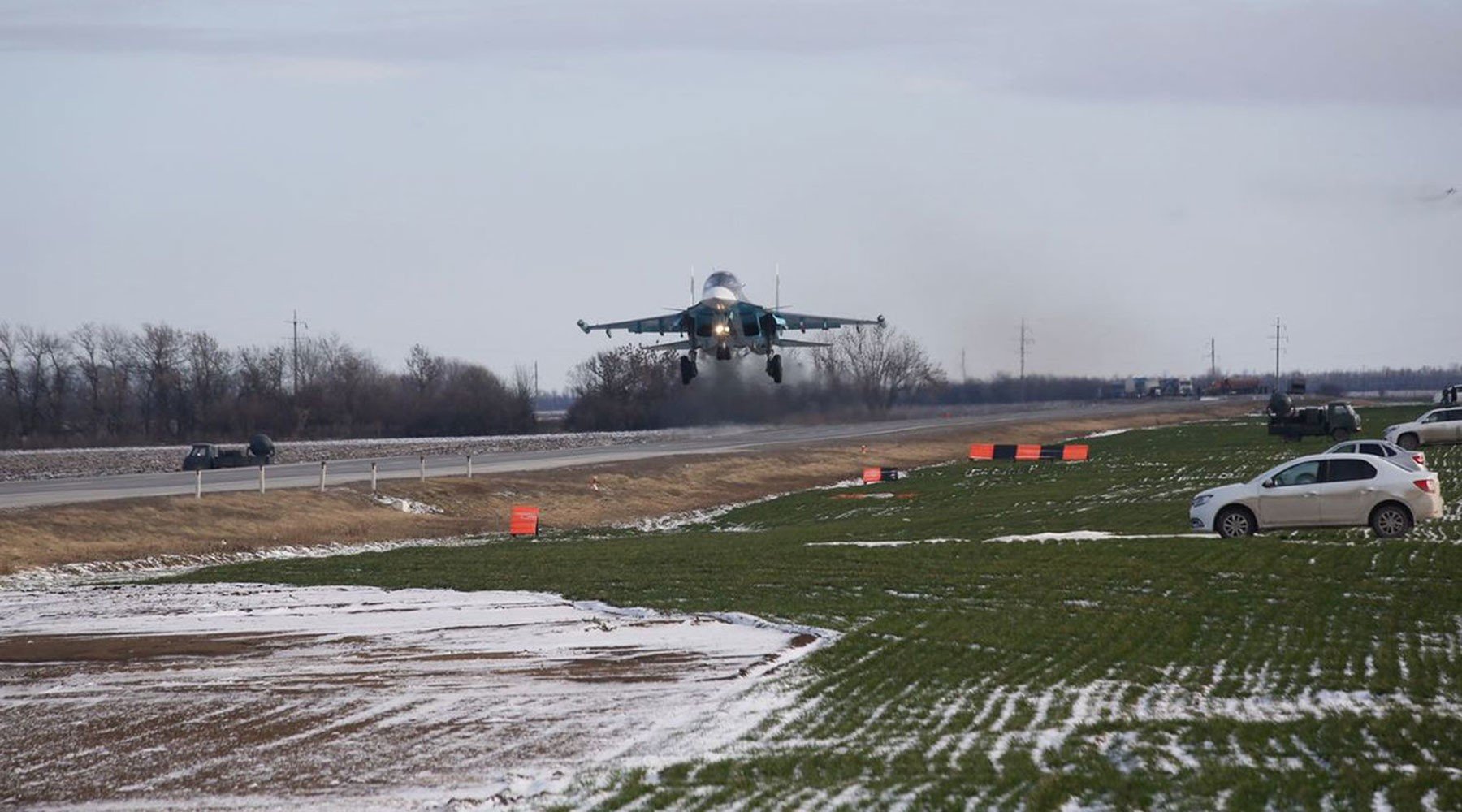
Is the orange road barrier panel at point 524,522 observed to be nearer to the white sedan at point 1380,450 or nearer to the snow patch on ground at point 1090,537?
the snow patch on ground at point 1090,537

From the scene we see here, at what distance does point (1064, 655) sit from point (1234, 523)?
559 inches

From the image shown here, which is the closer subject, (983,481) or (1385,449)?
(1385,449)

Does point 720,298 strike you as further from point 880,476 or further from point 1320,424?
point 1320,424

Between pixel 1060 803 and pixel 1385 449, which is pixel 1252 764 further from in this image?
pixel 1385 449

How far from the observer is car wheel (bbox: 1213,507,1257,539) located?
30.0 m

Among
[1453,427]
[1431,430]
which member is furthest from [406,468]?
[1453,427]

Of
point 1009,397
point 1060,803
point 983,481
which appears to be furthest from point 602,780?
point 1009,397

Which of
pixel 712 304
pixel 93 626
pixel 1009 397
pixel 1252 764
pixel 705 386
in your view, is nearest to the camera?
pixel 1252 764

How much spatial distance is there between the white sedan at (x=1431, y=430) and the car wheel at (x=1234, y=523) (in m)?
34.0

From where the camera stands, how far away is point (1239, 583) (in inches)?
905

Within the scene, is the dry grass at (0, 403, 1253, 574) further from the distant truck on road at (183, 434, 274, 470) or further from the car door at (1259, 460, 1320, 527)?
the car door at (1259, 460, 1320, 527)

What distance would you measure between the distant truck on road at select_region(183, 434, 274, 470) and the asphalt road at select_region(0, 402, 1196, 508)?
69.8 inches

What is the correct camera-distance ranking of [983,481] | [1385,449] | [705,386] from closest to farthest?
[1385,449]
[983,481]
[705,386]

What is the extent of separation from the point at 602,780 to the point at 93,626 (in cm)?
1237
